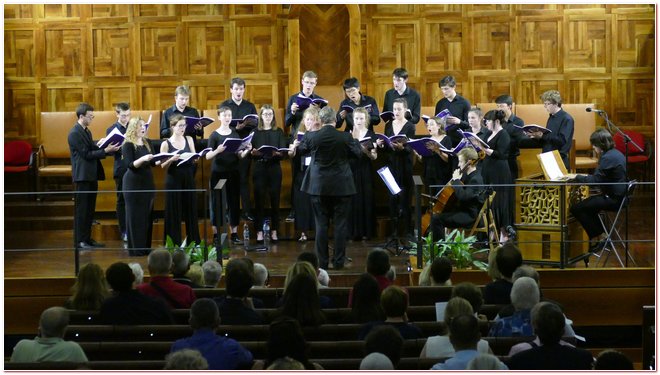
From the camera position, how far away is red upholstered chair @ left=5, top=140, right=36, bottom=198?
484 inches

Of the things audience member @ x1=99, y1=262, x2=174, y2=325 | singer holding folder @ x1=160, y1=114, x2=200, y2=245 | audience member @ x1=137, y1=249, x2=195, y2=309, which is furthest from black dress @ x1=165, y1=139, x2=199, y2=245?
audience member @ x1=99, y1=262, x2=174, y2=325

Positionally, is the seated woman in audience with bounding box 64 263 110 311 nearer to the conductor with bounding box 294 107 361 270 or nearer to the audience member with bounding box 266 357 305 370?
the audience member with bounding box 266 357 305 370

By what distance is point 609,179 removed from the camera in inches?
355

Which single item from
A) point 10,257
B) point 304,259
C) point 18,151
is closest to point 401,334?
point 304,259

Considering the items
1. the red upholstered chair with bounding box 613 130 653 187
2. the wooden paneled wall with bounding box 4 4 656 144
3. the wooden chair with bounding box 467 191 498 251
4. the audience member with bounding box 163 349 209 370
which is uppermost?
the wooden paneled wall with bounding box 4 4 656 144

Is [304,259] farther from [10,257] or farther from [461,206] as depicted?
[10,257]

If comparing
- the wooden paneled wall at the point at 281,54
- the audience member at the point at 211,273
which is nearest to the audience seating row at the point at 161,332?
the audience member at the point at 211,273

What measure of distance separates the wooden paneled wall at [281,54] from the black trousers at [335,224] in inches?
174

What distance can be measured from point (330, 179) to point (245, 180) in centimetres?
157

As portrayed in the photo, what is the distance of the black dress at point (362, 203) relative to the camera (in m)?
10.3

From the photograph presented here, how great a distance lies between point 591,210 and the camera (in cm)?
905

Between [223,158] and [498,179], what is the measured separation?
2.44 meters

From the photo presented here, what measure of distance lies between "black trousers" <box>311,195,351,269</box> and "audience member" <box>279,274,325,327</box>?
8.73ft

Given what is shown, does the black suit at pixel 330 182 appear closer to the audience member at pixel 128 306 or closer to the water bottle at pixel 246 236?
the water bottle at pixel 246 236
